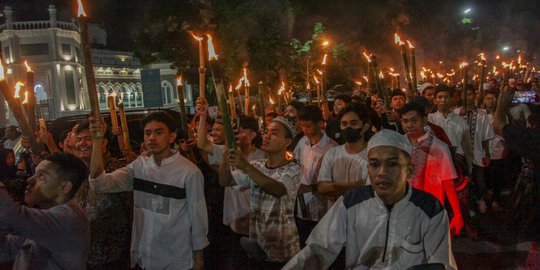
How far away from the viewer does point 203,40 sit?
11.6 ft

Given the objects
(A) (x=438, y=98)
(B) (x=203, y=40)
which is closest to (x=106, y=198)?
(B) (x=203, y=40)

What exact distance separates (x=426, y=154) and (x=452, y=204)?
1.85 feet

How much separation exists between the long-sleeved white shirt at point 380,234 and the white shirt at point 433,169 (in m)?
1.98

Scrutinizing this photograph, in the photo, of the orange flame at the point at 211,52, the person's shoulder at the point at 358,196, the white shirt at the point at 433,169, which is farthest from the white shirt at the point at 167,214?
the white shirt at the point at 433,169

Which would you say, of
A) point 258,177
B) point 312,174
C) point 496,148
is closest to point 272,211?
point 258,177

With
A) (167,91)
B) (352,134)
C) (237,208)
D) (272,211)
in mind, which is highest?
(167,91)

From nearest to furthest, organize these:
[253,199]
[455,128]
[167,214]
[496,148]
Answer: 1. [167,214]
2. [253,199]
3. [455,128]
4. [496,148]

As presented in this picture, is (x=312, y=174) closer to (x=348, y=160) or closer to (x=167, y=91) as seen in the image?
(x=348, y=160)

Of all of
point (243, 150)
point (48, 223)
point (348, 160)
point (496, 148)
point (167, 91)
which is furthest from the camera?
point (167, 91)

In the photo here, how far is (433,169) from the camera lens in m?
4.55

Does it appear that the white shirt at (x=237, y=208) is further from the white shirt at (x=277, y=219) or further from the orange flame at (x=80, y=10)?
the orange flame at (x=80, y=10)

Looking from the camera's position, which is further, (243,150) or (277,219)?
(243,150)

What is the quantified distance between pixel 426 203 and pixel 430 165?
215 centimetres

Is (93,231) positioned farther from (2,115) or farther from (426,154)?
(2,115)
